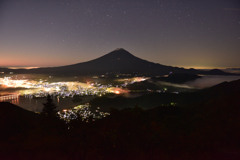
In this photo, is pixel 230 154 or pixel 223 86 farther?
pixel 223 86

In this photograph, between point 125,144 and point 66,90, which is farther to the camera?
point 66,90

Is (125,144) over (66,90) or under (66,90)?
over

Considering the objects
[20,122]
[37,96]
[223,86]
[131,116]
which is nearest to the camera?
[131,116]

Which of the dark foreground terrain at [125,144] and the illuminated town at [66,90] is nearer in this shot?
the dark foreground terrain at [125,144]

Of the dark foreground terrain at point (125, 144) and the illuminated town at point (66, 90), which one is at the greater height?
the dark foreground terrain at point (125, 144)

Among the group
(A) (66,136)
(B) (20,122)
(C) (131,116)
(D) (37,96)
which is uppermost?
(C) (131,116)

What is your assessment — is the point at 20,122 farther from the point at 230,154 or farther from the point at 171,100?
the point at 171,100

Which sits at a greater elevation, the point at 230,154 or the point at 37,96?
the point at 230,154

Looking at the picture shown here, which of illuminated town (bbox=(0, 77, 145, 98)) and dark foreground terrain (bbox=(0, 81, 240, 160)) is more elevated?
dark foreground terrain (bbox=(0, 81, 240, 160))

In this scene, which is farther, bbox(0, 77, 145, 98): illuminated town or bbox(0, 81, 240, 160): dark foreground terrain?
bbox(0, 77, 145, 98): illuminated town

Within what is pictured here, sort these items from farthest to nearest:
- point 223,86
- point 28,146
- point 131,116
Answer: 1. point 223,86
2. point 131,116
3. point 28,146

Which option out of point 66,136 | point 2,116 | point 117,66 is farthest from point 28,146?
point 117,66
